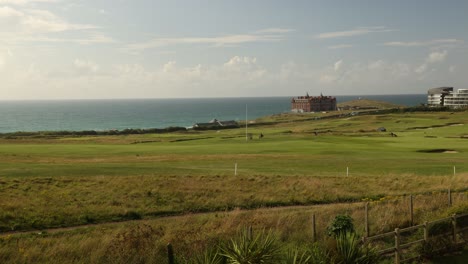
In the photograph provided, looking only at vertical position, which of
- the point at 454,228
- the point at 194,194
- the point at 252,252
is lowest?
the point at 194,194

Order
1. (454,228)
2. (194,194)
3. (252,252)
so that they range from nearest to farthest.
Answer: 1. (252,252)
2. (454,228)
3. (194,194)

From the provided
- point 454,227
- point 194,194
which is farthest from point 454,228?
point 194,194

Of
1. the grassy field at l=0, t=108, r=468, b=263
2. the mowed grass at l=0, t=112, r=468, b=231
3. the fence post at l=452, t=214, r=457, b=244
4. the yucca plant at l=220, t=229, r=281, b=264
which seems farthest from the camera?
the mowed grass at l=0, t=112, r=468, b=231

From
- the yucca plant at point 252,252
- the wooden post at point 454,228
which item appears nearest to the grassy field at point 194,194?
the wooden post at point 454,228

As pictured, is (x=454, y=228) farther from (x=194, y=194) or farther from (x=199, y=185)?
(x=199, y=185)

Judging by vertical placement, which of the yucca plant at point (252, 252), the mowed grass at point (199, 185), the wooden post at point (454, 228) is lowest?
the mowed grass at point (199, 185)

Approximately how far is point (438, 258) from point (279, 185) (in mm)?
12960

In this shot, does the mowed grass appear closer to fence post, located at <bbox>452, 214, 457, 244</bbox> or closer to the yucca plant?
fence post, located at <bbox>452, 214, 457, 244</bbox>

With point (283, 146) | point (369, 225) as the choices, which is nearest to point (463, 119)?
point (283, 146)

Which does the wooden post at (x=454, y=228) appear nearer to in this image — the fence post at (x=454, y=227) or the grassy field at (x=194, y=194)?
the fence post at (x=454, y=227)

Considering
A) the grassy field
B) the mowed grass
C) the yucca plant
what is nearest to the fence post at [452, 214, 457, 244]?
the grassy field

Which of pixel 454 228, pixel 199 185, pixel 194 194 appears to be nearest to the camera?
pixel 454 228

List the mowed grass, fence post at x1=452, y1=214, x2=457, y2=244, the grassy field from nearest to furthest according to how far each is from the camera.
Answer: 1. fence post at x1=452, y1=214, x2=457, y2=244
2. the grassy field
3. the mowed grass

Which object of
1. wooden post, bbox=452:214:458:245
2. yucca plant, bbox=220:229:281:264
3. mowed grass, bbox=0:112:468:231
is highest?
yucca plant, bbox=220:229:281:264
